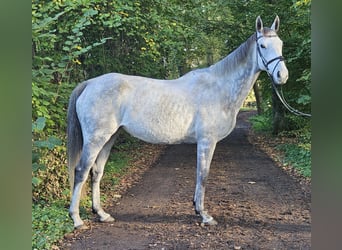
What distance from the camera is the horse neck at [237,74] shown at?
3645 mm

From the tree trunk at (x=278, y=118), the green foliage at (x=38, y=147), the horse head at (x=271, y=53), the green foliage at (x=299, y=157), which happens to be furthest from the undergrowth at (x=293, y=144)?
the green foliage at (x=38, y=147)

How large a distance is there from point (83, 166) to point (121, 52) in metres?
3.50

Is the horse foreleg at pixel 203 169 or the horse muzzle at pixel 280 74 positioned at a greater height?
the horse muzzle at pixel 280 74

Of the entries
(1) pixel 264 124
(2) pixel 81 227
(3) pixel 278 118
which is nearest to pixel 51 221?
(2) pixel 81 227

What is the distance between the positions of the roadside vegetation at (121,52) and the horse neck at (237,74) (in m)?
1.54

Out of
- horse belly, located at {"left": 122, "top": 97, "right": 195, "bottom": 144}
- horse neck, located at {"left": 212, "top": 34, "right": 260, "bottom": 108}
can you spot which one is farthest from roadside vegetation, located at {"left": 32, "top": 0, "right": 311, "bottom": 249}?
horse neck, located at {"left": 212, "top": 34, "right": 260, "bottom": 108}

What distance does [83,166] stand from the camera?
3.64 meters

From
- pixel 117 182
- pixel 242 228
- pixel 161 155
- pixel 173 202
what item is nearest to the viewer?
pixel 242 228

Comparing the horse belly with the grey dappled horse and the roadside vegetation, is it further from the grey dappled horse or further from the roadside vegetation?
the roadside vegetation

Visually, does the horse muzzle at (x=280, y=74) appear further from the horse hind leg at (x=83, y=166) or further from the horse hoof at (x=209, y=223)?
the horse hind leg at (x=83, y=166)
